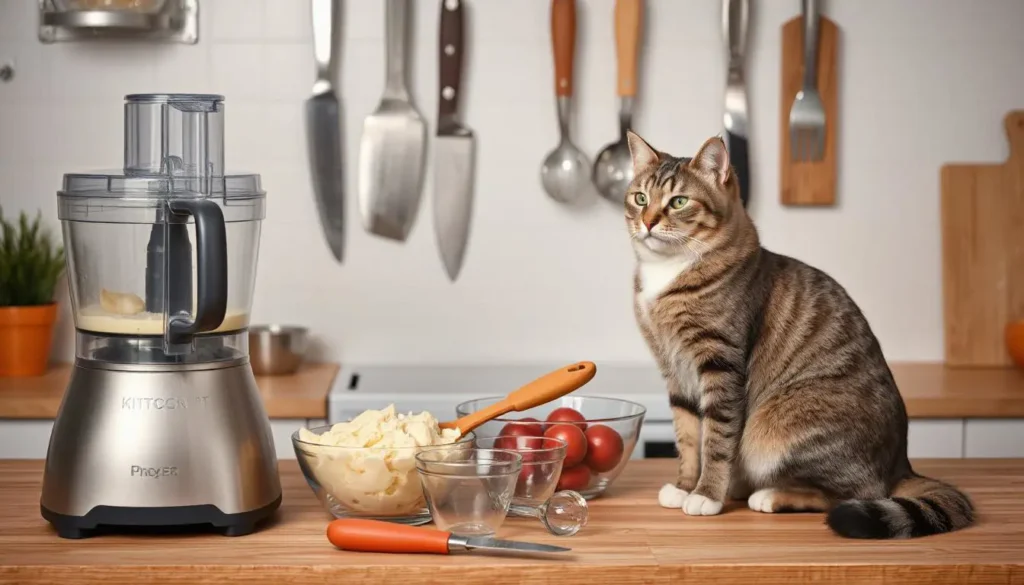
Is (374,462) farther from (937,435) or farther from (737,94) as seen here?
(737,94)

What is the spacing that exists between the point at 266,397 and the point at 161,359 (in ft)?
4.11

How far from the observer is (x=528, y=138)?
9.66 ft

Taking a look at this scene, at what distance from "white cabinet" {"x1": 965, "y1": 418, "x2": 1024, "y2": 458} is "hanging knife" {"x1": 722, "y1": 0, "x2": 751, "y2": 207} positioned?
77cm

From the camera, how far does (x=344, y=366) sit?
2939mm

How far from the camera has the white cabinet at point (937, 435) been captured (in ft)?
8.27

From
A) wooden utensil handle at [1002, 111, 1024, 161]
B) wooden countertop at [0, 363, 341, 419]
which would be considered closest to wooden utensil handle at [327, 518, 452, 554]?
wooden countertop at [0, 363, 341, 419]

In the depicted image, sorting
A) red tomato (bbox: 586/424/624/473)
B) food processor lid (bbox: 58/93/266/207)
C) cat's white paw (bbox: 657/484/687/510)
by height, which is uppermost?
food processor lid (bbox: 58/93/266/207)

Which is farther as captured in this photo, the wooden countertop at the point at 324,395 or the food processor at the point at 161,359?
the wooden countertop at the point at 324,395

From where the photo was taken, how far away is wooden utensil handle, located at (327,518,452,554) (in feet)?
3.86

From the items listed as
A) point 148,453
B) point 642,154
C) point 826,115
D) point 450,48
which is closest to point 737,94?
point 826,115

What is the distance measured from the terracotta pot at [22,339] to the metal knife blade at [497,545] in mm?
1882

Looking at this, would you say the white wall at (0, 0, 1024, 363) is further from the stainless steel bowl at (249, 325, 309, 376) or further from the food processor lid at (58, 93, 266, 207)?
the food processor lid at (58, 93, 266, 207)

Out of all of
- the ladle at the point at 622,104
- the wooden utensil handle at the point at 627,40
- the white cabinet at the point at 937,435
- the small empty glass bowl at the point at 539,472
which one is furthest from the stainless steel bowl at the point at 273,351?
the small empty glass bowl at the point at 539,472

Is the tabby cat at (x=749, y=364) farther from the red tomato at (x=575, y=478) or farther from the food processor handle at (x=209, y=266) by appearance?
the food processor handle at (x=209, y=266)
